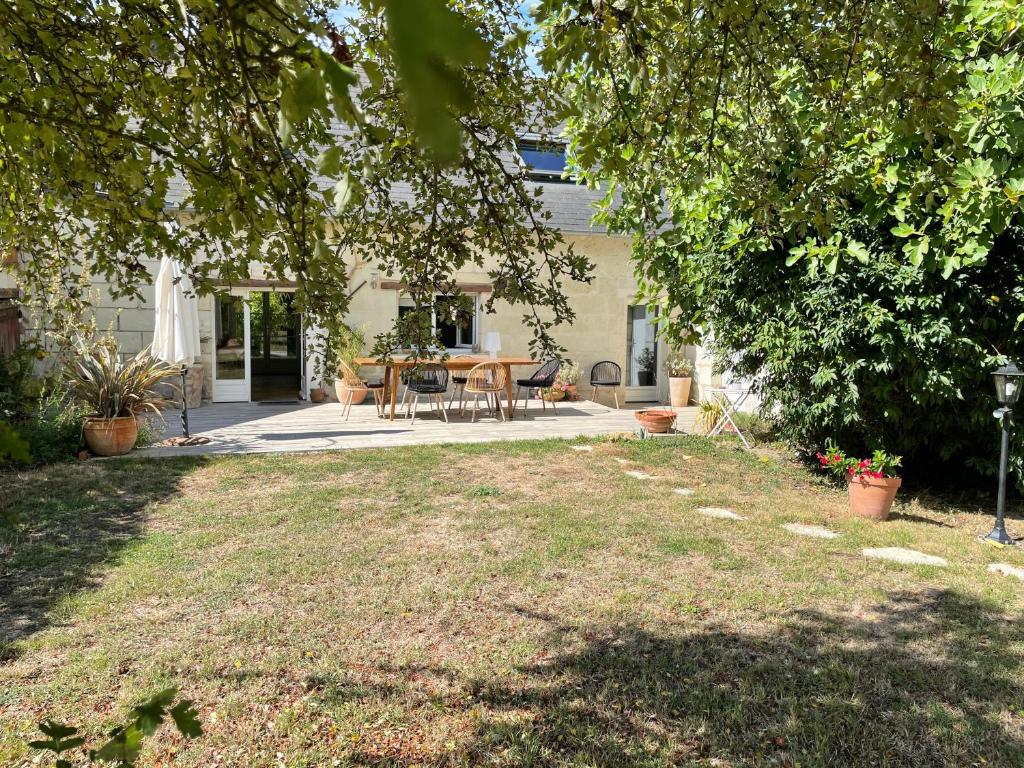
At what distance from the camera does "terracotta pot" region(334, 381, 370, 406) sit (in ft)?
37.9

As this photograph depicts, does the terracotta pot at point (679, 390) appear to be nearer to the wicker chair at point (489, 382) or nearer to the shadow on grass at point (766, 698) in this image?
the wicker chair at point (489, 382)

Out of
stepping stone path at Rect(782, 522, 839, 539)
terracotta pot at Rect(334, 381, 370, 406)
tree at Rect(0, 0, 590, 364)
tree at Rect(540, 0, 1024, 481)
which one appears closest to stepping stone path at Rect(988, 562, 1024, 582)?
stepping stone path at Rect(782, 522, 839, 539)

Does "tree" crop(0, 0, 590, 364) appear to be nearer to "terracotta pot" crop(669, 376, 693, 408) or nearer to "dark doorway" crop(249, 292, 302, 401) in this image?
"terracotta pot" crop(669, 376, 693, 408)

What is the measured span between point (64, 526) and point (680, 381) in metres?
10.8

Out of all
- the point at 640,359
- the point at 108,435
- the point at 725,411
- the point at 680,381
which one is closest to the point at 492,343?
the point at 640,359

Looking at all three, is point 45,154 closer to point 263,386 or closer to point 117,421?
point 117,421

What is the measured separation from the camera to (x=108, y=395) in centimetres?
737

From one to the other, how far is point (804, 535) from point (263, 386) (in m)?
12.4

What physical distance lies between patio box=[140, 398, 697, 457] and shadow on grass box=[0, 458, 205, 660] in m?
0.97

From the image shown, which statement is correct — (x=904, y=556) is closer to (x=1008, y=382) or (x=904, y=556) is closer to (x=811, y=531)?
(x=811, y=531)

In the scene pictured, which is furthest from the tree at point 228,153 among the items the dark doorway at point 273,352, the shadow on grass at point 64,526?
the dark doorway at point 273,352

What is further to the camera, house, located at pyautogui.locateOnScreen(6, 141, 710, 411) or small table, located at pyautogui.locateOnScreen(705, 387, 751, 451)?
house, located at pyautogui.locateOnScreen(6, 141, 710, 411)

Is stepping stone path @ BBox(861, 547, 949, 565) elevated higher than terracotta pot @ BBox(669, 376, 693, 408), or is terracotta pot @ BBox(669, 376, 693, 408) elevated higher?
terracotta pot @ BBox(669, 376, 693, 408)

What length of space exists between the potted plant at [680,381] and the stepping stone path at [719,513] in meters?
7.81
